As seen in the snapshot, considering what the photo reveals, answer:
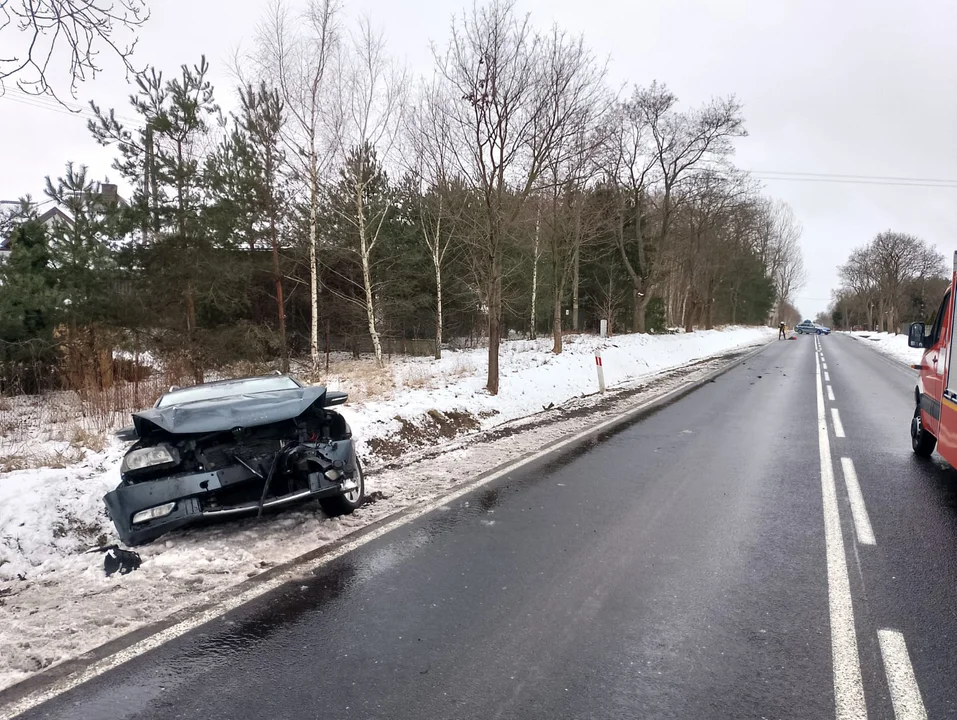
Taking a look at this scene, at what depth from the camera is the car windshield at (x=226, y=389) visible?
5.87 meters

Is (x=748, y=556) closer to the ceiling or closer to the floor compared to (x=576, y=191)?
closer to the floor

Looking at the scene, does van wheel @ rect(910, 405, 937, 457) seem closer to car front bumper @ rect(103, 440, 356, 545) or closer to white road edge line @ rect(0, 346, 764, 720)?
white road edge line @ rect(0, 346, 764, 720)

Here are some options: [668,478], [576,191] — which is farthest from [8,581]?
[576,191]

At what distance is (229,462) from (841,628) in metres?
4.57

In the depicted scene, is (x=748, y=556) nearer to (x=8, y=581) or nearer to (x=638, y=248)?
(x=8, y=581)

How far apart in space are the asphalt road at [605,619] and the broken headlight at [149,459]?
1.51m

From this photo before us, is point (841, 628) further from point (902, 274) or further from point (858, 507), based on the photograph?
point (902, 274)

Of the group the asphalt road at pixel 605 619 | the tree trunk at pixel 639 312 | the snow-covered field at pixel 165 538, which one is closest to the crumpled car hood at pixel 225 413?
the snow-covered field at pixel 165 538

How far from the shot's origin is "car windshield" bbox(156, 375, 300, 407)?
231 inches

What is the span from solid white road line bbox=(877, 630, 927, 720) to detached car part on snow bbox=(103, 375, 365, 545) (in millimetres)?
4096

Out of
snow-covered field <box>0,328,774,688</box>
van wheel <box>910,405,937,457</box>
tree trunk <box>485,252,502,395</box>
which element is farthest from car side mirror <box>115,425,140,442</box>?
van wheel <box>910,405,937,457</box>

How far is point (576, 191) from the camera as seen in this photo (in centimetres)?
2212

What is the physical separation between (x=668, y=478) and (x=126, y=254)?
1687 centimetres

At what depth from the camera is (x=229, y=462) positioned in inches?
193
